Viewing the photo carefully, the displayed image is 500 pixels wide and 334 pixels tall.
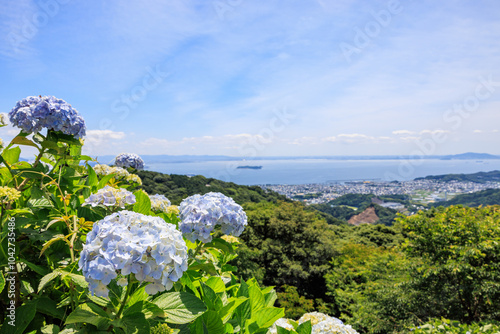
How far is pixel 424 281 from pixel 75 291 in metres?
8.82

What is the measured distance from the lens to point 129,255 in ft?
3.41

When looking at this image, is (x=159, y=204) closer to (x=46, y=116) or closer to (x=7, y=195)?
(x=46, y=116)

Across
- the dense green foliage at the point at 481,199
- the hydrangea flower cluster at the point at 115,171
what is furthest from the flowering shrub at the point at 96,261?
the dense green foliage at the point at 481,199

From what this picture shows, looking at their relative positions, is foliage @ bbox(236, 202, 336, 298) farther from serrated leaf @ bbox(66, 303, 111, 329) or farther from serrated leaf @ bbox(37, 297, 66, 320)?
serrated leaf @ bbox(66, 303, 111, 329)

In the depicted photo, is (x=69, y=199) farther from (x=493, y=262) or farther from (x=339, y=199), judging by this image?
(x=339, y=199)

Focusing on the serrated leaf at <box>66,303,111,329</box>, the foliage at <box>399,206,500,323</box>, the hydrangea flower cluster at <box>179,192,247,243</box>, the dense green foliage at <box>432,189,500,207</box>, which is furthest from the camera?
the dense green foliage at <box>432,189,500,207</box>

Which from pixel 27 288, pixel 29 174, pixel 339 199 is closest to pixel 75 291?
pixel 27 288

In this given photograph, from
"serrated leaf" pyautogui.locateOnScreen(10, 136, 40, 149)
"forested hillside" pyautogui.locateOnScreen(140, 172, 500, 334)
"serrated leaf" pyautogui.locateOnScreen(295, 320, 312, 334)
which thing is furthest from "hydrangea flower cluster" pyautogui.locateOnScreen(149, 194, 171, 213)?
"forested hillside" pyautogui.locateOnScreen(140, 172, 500, 334)

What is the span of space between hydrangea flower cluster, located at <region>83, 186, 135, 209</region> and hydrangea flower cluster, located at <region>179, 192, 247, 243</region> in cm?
40

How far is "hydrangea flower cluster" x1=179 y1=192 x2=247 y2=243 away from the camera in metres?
1.87

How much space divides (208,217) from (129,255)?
887 millimetres

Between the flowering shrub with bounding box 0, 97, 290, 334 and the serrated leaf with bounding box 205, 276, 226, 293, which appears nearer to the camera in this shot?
the flowering shrub with bounding box 0, 97, 290, 334

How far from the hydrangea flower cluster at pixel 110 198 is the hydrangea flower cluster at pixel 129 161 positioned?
7.88 ft

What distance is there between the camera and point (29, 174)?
5.08 ft
